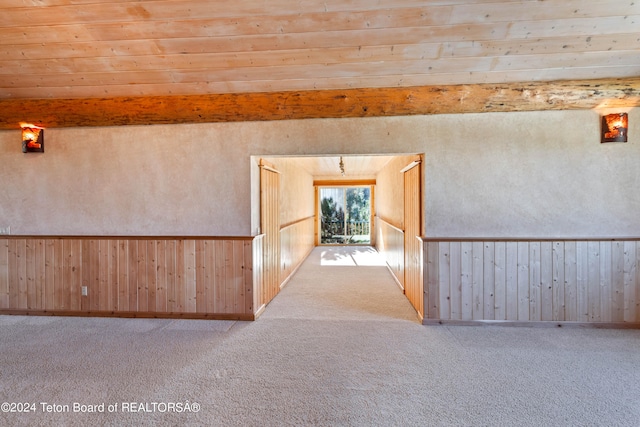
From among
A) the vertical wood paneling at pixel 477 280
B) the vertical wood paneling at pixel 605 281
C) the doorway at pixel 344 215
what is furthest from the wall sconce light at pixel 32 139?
the doorway at pixel 344 215

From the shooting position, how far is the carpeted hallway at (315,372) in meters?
1.92

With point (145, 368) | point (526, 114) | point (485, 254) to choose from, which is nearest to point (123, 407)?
point (145, 368)

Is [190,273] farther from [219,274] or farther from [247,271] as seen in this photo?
[247,271]

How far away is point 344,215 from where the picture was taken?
33.7 feet

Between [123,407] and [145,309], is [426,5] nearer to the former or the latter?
[123,407]

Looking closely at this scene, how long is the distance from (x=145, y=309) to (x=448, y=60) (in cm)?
427

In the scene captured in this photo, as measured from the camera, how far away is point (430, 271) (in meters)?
3.41

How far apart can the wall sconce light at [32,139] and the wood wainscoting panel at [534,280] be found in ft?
15.6

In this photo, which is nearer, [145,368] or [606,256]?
[145,368]

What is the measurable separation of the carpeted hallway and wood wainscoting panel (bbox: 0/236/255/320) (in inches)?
7.7

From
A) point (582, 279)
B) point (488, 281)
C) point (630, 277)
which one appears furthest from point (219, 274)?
point (630, 277)

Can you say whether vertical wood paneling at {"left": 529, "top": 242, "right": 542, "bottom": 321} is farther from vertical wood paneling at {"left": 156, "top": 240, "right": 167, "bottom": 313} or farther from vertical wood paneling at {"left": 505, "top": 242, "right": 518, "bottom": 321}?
vertical wood paneling at {"left": 156, "top": 240, "right": 167, "bottom": 313}

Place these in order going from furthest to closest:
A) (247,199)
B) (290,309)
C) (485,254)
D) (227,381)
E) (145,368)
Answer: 1. (290,309)
2. (247,199)
3. (485,254)
4. (145,368)
5. (227,381)

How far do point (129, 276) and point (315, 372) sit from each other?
265 centimetres
